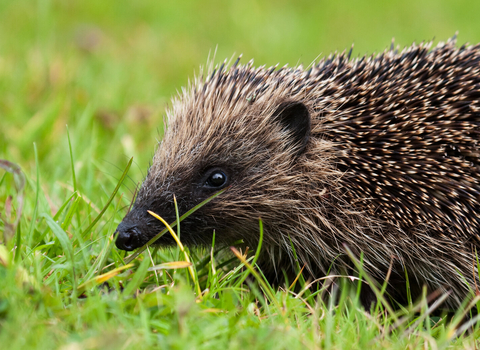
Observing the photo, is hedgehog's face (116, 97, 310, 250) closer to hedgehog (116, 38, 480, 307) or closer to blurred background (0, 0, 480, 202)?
hedgehog (116, 38, 480, 307)

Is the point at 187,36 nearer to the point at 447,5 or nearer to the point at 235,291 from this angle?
the point at 447,5

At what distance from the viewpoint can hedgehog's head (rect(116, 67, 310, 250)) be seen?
353cm

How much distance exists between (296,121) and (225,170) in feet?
1.95

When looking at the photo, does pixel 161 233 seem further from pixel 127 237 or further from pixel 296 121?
pixel 296 121

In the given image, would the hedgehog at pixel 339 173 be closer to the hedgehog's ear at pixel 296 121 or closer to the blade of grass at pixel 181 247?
the hedgehog's ear at pixel 296 121

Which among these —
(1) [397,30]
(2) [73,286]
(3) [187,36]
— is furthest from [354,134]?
(1) [397,30]

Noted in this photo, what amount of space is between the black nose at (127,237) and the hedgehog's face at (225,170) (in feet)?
0.23

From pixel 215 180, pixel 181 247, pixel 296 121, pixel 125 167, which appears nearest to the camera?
pixel 181 247

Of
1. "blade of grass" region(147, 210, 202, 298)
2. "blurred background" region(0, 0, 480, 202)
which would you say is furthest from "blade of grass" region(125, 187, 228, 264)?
"blurred background" region(0, 0, 480, 202)

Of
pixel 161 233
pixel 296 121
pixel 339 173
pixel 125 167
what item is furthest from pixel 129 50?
pixel 161 233

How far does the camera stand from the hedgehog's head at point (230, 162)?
3533 mm

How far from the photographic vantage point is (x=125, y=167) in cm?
480

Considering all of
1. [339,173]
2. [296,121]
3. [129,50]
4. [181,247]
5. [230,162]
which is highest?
[129,50]

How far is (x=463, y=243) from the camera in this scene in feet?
11.8
